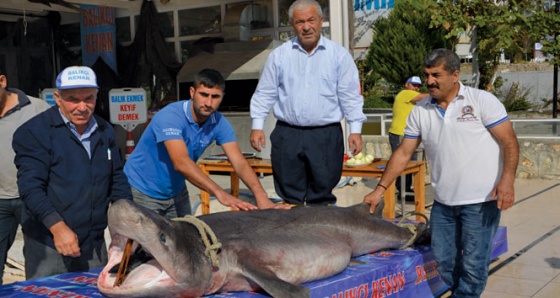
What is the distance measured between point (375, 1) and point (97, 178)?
1102 inches

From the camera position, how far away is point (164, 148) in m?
4.37

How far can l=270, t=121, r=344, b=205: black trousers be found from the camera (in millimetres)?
4863

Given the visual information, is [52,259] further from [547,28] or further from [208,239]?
[547,28]

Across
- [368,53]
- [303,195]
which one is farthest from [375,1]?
[303,195]

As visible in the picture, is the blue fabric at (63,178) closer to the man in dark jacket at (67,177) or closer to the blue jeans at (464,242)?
the man in dark jacket at (67,177)

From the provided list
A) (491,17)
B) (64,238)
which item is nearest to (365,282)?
(64,238)

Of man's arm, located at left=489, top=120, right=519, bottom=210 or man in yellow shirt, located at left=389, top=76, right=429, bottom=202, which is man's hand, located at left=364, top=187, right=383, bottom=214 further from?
man in yellow shirt, located at left=389, top=76, right=429, bottom=202

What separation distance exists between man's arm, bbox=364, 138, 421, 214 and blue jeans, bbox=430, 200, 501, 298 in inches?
14.3

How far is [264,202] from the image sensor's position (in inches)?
172

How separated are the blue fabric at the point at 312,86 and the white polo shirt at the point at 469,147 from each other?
37.9 inches

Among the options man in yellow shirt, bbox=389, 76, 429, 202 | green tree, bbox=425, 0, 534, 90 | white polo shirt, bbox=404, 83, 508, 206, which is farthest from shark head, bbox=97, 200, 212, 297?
green tree, bbox=425, 0, 534, 90

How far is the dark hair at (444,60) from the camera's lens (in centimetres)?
404

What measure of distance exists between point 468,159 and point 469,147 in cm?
7

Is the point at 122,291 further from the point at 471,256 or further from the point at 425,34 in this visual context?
the point at 425,34
